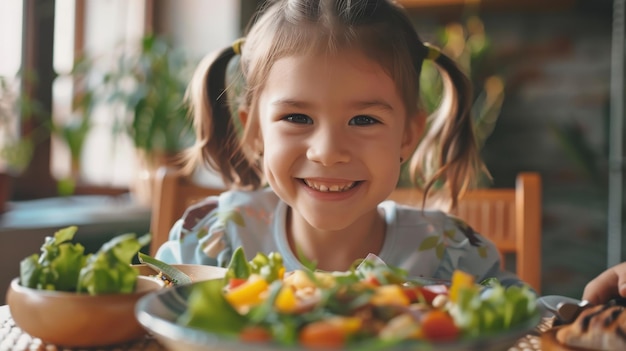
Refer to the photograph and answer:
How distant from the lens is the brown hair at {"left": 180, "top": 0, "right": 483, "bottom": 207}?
3.17ft

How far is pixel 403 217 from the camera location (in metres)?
1.15

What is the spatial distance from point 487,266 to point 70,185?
1.39 m

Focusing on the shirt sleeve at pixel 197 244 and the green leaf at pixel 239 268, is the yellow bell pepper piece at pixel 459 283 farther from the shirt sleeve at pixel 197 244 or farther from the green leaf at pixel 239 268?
the shirt sleeve at pixel 197 244

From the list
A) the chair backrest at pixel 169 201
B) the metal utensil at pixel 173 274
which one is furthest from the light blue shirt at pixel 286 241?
the metal utensil at pixel 173 274

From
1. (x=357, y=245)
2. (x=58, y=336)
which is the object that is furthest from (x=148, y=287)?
(x=357, y=245)

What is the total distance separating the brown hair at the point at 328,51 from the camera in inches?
38.0

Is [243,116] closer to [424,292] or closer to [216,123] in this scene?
[216,123]

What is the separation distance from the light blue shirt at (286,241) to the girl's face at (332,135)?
18 centimetres

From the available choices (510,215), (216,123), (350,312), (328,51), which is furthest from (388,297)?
(510,215)

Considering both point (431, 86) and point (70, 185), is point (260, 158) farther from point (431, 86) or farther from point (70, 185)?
point (431, 86)

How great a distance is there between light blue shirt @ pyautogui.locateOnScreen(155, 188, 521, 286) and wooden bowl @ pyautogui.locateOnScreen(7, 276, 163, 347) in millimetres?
507

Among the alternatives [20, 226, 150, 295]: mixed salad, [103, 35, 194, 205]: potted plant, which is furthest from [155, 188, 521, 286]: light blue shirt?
[103, 35, 194, 205]: potted plant

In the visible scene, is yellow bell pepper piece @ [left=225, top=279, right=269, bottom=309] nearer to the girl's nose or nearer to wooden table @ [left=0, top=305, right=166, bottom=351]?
wooden table @ [left=0, top=305, right=166, bottom=351]

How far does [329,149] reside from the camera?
868 millimetres
